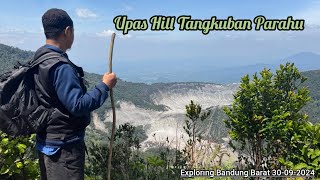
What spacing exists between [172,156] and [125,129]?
1131 mm

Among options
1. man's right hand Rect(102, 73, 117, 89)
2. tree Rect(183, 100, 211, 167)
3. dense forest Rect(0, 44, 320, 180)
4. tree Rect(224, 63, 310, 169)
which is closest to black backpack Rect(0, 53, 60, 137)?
man's right hand Rect(102, 73, 117, 89)

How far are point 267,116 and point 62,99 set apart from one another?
3818 millimetres

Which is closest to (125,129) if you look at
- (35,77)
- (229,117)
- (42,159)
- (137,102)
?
(229,117)

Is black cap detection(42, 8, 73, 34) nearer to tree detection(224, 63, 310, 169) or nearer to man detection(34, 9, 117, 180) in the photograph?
man detection(34, 9, 117, 180)

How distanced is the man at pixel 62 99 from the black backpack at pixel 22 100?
0.05 metres

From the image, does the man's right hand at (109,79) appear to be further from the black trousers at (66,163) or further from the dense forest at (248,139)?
the dense forest at (248,139)

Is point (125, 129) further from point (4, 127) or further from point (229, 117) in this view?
point (4, 127)

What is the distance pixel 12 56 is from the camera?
464ft

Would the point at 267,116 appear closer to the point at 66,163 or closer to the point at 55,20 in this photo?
the point at 66,163

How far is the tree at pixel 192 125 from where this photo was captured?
5.58 m

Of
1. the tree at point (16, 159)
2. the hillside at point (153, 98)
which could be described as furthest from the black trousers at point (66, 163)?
the hillside at point (153, 98)

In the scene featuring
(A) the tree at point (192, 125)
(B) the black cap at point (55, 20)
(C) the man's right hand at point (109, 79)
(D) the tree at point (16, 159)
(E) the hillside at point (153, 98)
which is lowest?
(D) the tree at point (16, 159)

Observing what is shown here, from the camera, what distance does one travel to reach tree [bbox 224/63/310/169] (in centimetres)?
526

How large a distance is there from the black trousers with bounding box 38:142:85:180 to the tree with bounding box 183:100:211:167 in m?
2.82
